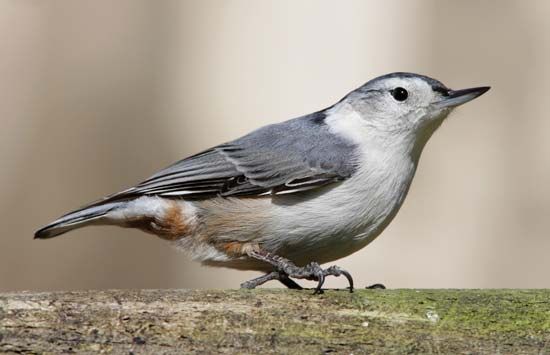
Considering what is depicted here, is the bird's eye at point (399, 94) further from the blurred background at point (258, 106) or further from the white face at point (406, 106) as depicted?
Result: the blurred background at point (258, 106)

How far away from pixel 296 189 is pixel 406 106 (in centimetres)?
46

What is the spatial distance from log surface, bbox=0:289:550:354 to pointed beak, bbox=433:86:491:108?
3.75 feet

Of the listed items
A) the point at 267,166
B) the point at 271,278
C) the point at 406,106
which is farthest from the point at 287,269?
the point at 406,106

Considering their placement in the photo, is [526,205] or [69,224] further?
[526,205]

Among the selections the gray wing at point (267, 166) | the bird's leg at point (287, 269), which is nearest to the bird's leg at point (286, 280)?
the bird's leg at point (287, 269)

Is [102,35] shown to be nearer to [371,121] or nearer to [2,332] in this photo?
[371,121]

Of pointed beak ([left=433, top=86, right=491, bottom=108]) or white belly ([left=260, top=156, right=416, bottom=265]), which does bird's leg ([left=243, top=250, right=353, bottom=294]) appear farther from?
pointed beak ([left=433, top=86, right=491, bottom=108])

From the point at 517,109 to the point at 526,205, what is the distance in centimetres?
44

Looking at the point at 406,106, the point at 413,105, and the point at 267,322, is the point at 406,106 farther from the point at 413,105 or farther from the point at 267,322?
the point at 267,322

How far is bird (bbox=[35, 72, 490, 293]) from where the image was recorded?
2.92m

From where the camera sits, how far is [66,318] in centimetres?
180

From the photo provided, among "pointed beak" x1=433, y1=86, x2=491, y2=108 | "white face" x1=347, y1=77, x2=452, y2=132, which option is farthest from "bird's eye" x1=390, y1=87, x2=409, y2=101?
"pointed beak" x1=433, y1=86, x2=491, y2=108

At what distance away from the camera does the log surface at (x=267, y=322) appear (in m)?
1.79

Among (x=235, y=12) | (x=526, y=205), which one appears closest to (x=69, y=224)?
(x=235, y=12)
